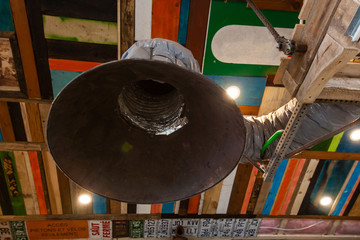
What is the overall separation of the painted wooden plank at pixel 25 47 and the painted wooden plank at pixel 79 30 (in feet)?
0.64

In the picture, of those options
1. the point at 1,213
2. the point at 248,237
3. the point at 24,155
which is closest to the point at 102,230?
the point at 1,213

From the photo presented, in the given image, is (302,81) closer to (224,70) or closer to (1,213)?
(224,70)

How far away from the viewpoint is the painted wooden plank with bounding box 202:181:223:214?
13.9ft

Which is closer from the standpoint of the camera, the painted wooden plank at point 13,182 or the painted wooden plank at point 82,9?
the painted wooden plank at point 82,9

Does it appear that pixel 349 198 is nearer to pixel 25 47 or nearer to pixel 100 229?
pixel 100 229

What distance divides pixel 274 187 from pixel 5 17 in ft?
13.8

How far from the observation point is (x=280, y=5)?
107 inches

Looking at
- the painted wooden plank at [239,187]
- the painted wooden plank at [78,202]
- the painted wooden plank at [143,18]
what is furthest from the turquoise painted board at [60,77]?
the painted wooden plank at [239,187]

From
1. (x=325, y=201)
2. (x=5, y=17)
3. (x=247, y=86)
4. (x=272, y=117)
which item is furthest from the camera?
(x=325, y=201)

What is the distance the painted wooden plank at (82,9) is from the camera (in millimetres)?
2648

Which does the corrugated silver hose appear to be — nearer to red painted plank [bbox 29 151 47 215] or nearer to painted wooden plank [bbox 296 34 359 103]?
painted wooden plank [bbox 296 34 359 103]

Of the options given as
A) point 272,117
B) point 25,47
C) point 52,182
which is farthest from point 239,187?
point 25,47

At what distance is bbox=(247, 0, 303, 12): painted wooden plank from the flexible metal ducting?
44.0 inches

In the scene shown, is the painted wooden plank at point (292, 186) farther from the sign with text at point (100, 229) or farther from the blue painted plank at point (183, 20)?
the sign with text at point (100, 229)
